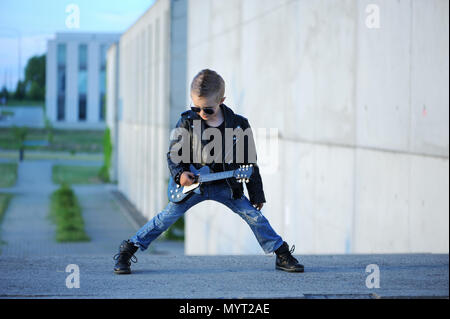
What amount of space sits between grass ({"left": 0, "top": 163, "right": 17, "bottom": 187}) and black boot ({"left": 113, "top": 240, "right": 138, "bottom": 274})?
33.4 meters

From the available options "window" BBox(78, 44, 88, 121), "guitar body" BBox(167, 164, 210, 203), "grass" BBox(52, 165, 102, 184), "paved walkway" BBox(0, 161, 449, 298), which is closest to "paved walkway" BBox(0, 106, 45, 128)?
"window" BBox(78, 44, 88, 121)

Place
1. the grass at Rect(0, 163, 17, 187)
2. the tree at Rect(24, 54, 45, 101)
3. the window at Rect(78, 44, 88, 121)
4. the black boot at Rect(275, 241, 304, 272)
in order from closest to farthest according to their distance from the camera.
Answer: the black boot at Rect(275, 241, 304, 272), the grass at Rect(0, 163, 17, 187), the window at Rect(78, 44, 88, 121), the tree at Rect(24, 54, 45, 101)

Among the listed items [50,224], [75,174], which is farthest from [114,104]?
[50,224]

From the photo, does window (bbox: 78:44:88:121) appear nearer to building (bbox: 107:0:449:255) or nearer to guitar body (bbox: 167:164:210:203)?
building (bbox: 107:0:449:255)

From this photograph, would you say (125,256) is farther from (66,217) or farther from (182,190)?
(66,217)

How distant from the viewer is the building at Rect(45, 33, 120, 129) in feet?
222

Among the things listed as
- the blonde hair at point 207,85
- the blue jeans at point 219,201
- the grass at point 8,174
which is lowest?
the grass at point 8,174

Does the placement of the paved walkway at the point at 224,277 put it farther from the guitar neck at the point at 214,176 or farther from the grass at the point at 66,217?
the grass at the point at 66,217

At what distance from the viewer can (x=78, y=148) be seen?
219ft

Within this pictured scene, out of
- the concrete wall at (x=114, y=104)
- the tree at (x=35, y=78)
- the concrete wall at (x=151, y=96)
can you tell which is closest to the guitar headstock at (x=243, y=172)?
the concrete wall at (x=151, y=96)

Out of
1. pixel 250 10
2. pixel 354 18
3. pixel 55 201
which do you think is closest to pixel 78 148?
pixel 55 201

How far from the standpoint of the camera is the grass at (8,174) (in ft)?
124

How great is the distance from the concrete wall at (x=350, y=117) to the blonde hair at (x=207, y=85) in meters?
2.92

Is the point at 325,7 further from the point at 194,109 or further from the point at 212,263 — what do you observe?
the point at 194,109
